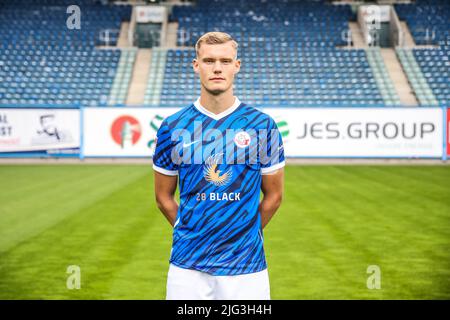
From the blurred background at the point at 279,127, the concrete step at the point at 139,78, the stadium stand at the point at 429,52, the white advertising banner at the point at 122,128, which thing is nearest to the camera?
the blurred background at the point at 279,127

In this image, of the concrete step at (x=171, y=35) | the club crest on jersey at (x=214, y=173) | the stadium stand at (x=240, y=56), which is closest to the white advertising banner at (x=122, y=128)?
the stadium stand at (x=240, y=56)

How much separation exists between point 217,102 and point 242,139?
0.24 meters

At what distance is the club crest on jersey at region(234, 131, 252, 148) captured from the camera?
3428 millimetres

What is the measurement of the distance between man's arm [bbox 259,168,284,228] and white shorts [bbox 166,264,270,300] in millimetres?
383

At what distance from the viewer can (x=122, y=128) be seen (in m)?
22.3

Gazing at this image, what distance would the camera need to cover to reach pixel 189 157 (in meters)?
3.46

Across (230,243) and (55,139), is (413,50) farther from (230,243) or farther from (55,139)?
(230,243)

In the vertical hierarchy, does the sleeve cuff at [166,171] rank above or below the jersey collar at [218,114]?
below

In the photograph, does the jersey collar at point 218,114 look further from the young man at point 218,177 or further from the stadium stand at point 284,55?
the stadium stand at point 284,55

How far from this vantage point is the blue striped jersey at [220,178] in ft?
11.2

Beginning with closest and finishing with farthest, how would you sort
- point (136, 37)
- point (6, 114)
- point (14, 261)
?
point (14, 261) → point (6, 114) → point (136, 37)
